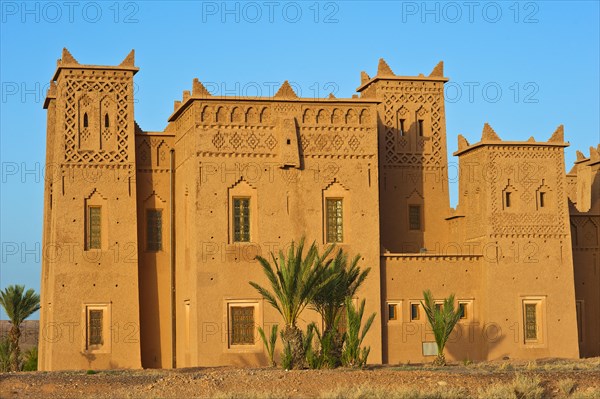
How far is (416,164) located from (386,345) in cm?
633

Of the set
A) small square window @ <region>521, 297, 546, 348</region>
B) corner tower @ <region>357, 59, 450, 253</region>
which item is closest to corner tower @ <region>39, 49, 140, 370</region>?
corner tower @ <region>357, 59, 450, 253</region>

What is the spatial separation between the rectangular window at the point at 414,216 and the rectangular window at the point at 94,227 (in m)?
9.50

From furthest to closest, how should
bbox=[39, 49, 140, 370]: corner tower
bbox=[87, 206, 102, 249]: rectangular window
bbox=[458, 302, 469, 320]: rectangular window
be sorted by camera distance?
bbox=[458, 302, 469, 320]: rectangular window, bbox=[87, 206, 102, 249]: rectangular window, bbox=[39, 49, 140, 370]: corner tower

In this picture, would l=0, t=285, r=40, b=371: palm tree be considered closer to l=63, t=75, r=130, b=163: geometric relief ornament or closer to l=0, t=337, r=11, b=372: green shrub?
l=0, t=337, r=11, b=372: green shrub

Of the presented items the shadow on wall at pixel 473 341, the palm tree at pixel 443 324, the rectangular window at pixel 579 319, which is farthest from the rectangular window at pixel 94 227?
the rectangular window at pixel 579 319

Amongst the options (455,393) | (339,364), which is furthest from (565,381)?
(339,364)

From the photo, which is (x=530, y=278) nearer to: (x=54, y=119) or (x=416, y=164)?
(x=416, y=164)

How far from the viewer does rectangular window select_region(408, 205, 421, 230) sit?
113 feet

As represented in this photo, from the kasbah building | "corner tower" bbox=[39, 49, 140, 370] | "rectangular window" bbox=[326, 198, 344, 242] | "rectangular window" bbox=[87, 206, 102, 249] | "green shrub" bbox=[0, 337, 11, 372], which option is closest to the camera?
the kasbah building

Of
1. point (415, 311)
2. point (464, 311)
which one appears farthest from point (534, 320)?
point (415, 311)

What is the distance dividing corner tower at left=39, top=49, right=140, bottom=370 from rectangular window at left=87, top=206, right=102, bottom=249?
0.09 feet

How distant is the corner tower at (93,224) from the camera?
30.6m

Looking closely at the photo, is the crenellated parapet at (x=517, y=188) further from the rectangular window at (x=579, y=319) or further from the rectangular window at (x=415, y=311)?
the rectangular window at (x=579, y=319)

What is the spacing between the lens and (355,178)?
3097cm
